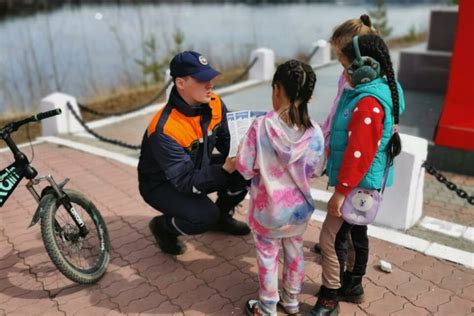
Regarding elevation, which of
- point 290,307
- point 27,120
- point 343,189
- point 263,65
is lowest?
point 290,307

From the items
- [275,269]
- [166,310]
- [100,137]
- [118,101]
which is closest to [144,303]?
[166,310]

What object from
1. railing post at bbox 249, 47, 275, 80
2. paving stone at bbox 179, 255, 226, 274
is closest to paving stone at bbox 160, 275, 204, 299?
paving stone at bbox 179, 255, 226, 274

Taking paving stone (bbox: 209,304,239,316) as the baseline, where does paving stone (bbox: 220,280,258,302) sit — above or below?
below

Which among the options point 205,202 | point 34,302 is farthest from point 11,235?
point 205,202

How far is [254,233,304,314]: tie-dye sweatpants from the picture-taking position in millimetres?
2668

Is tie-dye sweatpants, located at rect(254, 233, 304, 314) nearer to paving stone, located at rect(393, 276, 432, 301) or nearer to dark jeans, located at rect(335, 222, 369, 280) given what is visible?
dark jeans, located at rect(335, 222, 369, 280)

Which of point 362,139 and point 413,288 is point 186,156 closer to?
point 362,139

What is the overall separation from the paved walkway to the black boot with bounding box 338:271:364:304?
5cm

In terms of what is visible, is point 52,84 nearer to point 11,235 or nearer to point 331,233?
point 11,235

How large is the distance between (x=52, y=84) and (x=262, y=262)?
9.20 metres

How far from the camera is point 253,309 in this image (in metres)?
2.83

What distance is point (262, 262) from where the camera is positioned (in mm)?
2682

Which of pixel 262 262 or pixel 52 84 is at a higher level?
pixel 262 262

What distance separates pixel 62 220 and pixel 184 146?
1.00 m
